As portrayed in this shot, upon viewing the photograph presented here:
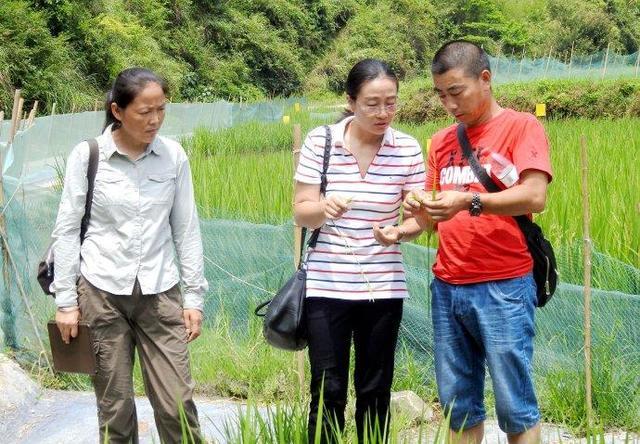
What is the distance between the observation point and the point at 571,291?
384 centimetres

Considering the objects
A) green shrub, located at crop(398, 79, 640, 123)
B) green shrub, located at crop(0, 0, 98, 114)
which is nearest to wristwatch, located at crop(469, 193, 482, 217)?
green shrub, located at crop(398, 79, 640, 123)

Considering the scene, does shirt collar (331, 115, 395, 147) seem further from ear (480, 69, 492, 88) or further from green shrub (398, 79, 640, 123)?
green shrub (398, 79, 640, 123)

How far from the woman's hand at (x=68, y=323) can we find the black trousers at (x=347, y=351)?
2.21 feet

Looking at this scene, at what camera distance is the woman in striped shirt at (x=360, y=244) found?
2.89 metres

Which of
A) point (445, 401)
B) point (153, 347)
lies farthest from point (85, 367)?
point (445, 401)

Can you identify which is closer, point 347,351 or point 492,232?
point 492,232

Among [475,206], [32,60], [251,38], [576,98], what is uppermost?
[251,38]

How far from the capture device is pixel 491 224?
2.69 m

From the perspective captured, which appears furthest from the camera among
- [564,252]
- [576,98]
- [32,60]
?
[32,60]

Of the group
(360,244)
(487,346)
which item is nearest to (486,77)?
(360,244)

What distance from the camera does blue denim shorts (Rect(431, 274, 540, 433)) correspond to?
8.81 ft

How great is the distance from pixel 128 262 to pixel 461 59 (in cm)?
111

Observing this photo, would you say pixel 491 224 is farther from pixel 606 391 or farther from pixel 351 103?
pixel 606 391

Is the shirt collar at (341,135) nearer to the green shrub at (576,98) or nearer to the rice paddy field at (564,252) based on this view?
the rice paddy field at (564,252)
